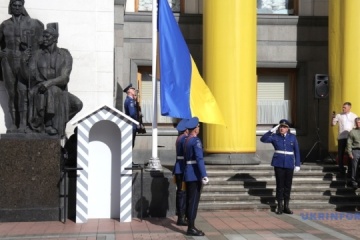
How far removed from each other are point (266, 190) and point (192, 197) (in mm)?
4476

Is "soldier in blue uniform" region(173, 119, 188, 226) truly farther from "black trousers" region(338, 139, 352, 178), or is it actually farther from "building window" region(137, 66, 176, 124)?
"building window" region(137, 66, 176, 124)

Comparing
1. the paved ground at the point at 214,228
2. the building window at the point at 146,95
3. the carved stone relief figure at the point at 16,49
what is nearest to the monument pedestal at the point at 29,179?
the paved ground at the point at 214,228

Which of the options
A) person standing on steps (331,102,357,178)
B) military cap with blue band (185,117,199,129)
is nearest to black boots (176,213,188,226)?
military cap with blue band (185,117,199,129)

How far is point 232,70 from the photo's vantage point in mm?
17953

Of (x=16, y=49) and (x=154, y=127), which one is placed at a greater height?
(x=16, y=49)

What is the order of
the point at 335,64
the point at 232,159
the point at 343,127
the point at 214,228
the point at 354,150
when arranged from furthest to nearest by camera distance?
the point at 335,64, the point at 232,159, the point at 343,127, the point at 354,150, the point at 214,228

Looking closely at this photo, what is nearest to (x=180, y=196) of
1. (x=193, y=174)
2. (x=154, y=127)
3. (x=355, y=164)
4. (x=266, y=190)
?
(x=193, y=174)

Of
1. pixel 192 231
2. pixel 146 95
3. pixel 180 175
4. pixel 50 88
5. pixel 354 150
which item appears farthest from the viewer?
pixel 146 95

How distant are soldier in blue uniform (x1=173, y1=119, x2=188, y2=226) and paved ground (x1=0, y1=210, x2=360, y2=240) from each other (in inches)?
9.3

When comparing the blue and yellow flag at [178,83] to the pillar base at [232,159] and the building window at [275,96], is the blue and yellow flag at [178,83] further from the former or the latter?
the building window at [275,96]

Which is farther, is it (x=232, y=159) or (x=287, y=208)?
(x=232, y=159)

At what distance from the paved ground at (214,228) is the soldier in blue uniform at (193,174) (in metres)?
0.30

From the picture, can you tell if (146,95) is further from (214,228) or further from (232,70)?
(214,228)

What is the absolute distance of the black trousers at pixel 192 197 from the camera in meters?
11.6
